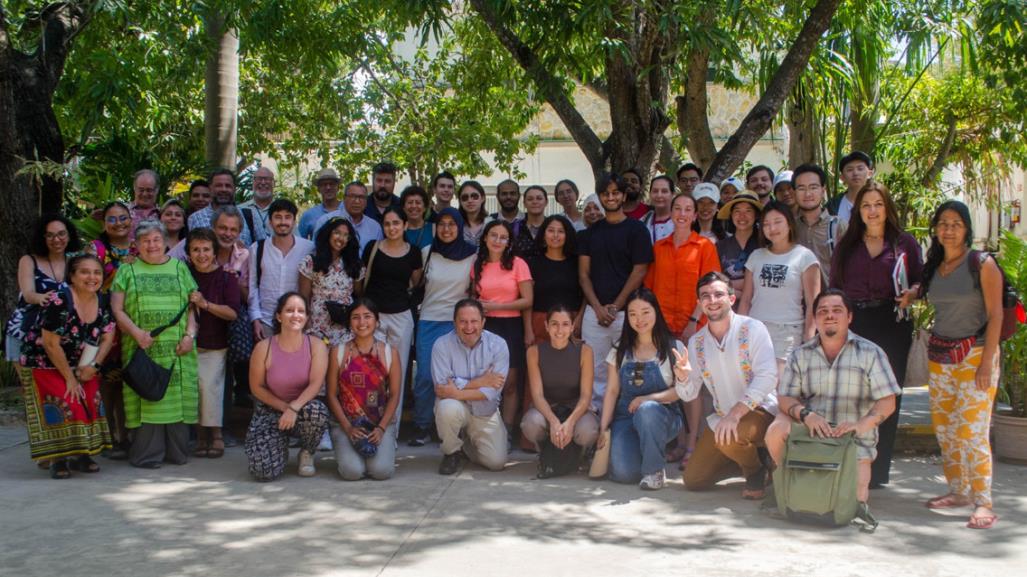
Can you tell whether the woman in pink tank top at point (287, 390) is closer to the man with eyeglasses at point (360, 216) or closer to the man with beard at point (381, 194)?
the man with eyeglasses at point (360, 216)

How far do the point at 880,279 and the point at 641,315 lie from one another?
4.86ft

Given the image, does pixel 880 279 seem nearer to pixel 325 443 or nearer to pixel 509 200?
pixel 509 200

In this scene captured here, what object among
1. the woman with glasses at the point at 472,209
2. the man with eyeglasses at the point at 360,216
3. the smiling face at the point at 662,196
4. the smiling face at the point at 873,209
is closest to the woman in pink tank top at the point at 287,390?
the man with eyeglasses at the point at 360,216

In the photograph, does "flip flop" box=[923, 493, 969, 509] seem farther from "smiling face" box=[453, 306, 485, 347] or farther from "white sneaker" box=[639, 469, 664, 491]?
"smiling face" box=[453, 306, 485, 347]

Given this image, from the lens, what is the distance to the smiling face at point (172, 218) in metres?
7.96

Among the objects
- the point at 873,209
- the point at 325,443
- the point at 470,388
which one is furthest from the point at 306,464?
the point at 873,209

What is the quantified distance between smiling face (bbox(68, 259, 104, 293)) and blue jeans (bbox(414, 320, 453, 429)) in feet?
7.50

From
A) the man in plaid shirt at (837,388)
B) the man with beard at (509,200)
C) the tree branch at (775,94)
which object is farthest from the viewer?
the tree branch at (775,94)

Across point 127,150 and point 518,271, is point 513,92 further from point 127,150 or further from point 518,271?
point 518,271

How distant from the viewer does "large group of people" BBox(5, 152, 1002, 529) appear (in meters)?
5.98

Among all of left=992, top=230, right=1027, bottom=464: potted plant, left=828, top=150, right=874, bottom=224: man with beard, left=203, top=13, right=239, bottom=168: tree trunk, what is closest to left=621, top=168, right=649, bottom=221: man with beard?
left=828, top=150, right=874, bottom=224: man with beard

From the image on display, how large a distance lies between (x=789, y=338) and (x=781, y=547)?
1794 mm

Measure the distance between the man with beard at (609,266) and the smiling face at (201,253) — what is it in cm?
268

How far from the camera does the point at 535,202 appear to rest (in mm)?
8383
